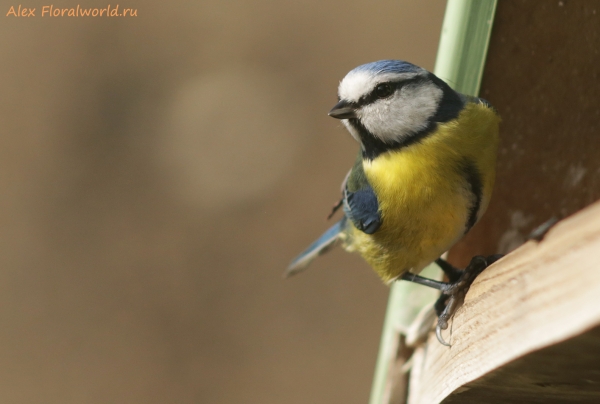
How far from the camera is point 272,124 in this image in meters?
2.64

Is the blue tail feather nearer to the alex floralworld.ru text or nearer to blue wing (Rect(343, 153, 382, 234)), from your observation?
blue wing (Rect(343, 153, 382, 234))

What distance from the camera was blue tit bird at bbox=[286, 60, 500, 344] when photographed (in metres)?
0.97

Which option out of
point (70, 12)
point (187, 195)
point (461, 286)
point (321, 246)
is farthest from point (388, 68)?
point (70, 12)

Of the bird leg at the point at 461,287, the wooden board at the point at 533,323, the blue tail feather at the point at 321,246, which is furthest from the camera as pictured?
the blue tail feather at the point at 321,246

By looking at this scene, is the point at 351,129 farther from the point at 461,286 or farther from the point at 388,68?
the point at 461,286

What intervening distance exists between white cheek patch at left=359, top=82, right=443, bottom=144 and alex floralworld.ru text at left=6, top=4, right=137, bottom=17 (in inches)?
68.1

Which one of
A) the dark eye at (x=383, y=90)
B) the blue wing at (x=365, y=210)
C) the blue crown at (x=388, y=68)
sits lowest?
the blue wing at (x=365, y=210)

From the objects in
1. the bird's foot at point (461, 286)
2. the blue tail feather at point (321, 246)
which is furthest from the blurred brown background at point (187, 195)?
the bird's foot at point (461, 286)

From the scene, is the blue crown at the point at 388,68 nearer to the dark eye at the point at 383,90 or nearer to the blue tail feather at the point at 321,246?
the dark eye at the point at 383,90

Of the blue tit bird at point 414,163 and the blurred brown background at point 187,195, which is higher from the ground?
the blue tit bird at point 414,163

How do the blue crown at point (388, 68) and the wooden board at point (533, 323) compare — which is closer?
the wooden board at point (533, 323)

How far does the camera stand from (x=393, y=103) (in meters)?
1.05

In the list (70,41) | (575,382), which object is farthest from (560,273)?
(70,41)

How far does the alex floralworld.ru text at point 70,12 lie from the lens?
2451 millimetres
